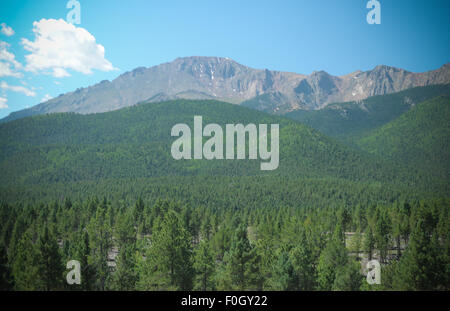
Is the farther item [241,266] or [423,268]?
[241,266]

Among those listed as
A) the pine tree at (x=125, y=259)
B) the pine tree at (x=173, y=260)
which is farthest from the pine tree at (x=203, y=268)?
the pine tree at (x=125, y=259)

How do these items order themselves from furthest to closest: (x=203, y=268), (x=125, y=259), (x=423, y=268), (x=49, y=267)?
1. (x=203, y=268)
2. (x=125, y=259)
3. (x=423, y=268)
4. (x=49, y=267)

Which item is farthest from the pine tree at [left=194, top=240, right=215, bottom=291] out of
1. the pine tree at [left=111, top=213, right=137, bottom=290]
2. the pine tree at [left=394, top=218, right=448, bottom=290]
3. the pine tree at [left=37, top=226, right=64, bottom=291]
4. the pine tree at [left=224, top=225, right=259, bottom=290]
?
the pine tree at [left=394, top=218, right=448, bottom=290]

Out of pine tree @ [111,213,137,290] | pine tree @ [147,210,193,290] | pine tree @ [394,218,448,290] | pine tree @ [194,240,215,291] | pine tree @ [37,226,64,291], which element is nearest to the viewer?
pine tree @ [37,226,64,291]

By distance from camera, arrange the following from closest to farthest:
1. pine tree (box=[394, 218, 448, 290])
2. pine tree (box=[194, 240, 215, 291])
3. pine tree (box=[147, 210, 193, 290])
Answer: pine tree (box=[394, 218, 448, 290]), pine tree (box=[147, 210, 193, 290]), pine tree (box=[194, 240, 215, 291])

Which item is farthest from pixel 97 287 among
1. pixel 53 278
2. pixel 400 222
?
pixel 400 222

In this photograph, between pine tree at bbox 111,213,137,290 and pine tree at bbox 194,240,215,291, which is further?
pine tree at bbox 194,240,215,291

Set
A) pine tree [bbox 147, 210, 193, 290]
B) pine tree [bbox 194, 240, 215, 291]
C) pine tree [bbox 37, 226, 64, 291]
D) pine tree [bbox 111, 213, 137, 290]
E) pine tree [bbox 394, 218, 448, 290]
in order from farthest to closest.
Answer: pine tree [bbox 194, 240, 215, 291]
pine tree [bbox 147, 210, 193, 290]
pine tree [bbox 111, 213, 137, 290]
pine tree [bbox 394, 218, 448, 290]
pine tree [bbox 37, 226, 64, 291]

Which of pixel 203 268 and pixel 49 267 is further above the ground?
pixel 49 267

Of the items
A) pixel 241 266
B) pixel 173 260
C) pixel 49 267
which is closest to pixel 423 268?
pixel 241 266

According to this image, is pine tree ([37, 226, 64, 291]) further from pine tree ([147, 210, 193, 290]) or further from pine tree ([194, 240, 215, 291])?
pine tree ([194, 240, 215, 291])

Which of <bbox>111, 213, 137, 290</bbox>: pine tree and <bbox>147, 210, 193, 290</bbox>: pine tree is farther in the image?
<bbox>147, 210, 193, 290</bbox>: pine tree

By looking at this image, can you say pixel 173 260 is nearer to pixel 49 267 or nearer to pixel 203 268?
pixel 203 268

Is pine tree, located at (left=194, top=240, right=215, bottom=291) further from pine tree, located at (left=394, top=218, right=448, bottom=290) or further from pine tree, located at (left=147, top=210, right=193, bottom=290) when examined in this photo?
pine tree, located at (left=394, top=218, right=448, bottom=290)
